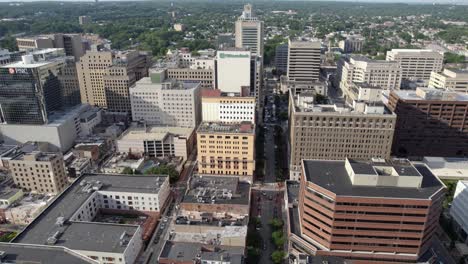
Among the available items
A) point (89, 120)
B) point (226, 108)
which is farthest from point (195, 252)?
point (89, 120)

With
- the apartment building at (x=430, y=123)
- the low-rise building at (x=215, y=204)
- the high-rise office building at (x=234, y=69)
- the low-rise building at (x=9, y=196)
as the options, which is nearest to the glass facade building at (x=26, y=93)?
the low-rise building at (x=9, y=196)

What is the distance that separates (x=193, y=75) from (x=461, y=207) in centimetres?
13209

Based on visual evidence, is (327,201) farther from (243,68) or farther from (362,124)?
(243,68)

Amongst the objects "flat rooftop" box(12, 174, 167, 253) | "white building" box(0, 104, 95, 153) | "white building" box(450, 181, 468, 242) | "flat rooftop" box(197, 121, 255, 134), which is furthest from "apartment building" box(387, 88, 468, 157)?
"white building" box(0, 104, 95, 153)

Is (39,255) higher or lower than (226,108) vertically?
lower

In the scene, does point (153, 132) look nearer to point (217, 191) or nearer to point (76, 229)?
point (217, 191)

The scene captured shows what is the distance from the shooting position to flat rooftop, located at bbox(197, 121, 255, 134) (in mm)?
125312

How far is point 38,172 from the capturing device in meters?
115

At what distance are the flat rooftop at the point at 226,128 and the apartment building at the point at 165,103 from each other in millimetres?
25414

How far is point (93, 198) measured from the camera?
103938 mm

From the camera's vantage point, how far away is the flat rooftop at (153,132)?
144 m

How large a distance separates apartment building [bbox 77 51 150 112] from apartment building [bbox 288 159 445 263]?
120068mm

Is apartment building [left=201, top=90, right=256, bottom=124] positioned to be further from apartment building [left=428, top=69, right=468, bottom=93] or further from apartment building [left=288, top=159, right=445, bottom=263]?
apartment building [left=428, top=69, right=468, bottom=93]

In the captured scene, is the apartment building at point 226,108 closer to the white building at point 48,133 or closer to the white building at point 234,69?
the white building at point 234,69
